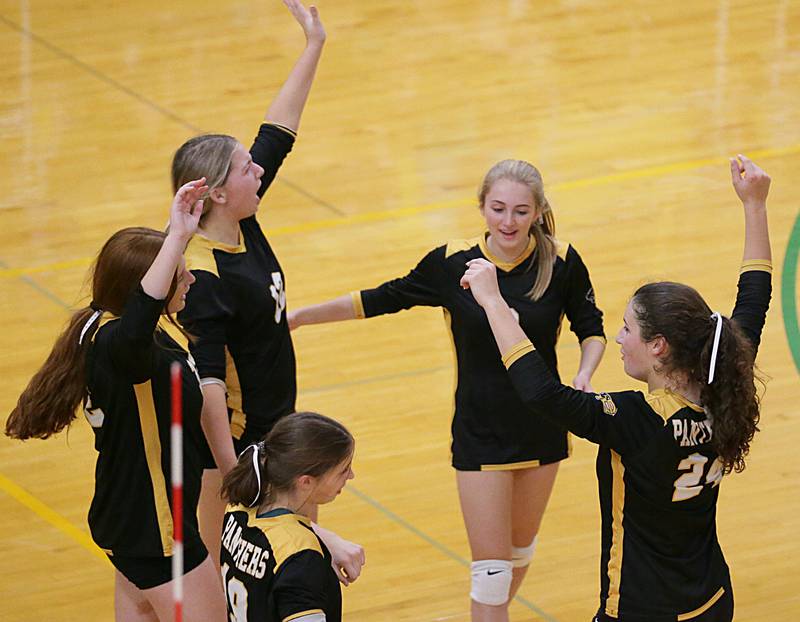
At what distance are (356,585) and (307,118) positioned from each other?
17.3 feet

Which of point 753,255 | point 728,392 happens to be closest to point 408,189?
point 753,255

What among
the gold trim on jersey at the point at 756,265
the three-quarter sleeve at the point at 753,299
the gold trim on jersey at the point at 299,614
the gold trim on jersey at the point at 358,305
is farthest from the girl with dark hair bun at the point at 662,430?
the gold trim on jersey at the point at 358,305

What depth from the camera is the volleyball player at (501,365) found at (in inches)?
203

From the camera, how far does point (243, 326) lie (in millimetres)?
4969

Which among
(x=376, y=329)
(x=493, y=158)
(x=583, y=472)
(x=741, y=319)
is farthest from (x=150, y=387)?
(x=493, y=158)

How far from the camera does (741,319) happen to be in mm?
4418

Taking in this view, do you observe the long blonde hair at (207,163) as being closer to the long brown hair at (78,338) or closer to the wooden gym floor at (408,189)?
the long brown hair at (78,338)

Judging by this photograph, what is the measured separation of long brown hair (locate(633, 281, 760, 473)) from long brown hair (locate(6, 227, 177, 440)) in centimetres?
126

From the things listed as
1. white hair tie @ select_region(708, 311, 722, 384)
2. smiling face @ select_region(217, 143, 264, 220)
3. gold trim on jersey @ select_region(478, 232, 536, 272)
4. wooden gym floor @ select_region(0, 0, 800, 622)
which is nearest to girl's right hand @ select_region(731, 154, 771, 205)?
white hair tie @ select_region(708, 311, 722, 384)

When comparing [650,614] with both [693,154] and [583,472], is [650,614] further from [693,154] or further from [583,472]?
[693,154]

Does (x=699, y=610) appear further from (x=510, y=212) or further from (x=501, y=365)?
(x=510, y=212)

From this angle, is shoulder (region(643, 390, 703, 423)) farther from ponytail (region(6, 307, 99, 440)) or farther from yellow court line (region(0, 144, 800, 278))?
yellow court line (region(0, 144, 800, 278))

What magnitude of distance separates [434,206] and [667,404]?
5605 millimetres

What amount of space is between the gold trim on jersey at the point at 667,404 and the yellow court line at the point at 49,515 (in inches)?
114
